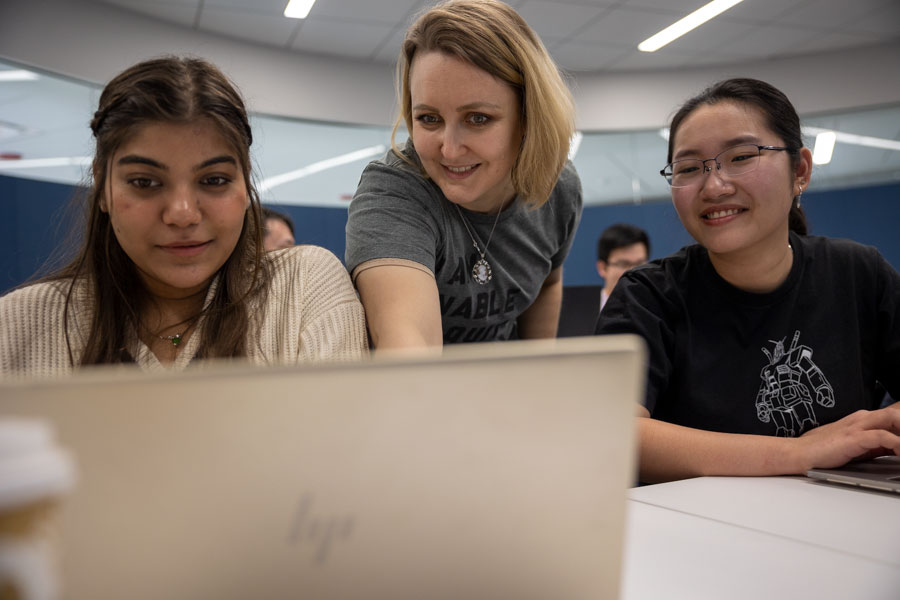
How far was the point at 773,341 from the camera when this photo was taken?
126cm

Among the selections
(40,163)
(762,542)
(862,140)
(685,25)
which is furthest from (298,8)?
(862,140)

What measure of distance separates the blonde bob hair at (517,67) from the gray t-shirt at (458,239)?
87mm

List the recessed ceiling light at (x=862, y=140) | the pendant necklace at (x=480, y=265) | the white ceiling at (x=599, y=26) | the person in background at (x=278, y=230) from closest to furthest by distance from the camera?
the pendant necklace at (x=480, y=265), the person in background at (x=278, y=230), the white ceiling at (x=599, y=26), the recessed ceiling light at (x=862, y=140)

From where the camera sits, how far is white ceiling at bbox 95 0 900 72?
479 cm

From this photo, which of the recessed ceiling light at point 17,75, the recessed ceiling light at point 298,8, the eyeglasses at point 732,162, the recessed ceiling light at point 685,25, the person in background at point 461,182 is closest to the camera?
the person in background at point 461,182

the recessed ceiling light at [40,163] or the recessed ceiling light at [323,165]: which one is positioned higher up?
the recessed ceiling light at [323,165]

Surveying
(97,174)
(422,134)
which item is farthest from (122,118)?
(422,134)

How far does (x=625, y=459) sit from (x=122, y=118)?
3.17ft

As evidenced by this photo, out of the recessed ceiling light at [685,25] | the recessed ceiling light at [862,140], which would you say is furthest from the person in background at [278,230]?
the recessed ceiling light at [862,140]

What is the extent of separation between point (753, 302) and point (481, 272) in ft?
1.75

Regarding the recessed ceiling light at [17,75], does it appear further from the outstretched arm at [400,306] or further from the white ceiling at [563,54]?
the outstretched arm at [400,306]

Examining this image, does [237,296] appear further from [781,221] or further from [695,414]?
[781,221]

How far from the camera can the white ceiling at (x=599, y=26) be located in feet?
15.7

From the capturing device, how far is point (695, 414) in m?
1.27
